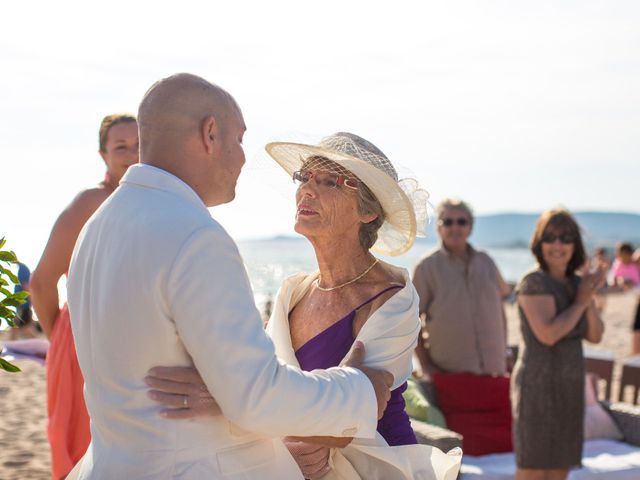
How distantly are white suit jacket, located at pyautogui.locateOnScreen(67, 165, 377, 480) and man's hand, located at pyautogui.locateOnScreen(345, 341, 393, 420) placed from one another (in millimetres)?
130

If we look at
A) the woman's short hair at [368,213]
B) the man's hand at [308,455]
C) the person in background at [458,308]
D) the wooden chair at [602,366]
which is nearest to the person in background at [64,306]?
the woman's short hair at [368,213]

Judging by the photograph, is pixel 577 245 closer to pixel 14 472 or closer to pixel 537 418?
pixel 537 418

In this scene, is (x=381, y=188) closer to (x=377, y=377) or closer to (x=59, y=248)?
(x=377, y=377)

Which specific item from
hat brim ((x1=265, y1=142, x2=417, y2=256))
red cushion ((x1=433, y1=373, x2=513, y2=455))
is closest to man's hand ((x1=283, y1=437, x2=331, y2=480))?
hat brim ((x1=265, y1=142, x2=417, y2=256))

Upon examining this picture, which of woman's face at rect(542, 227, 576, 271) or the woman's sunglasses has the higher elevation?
the woman's sunglasses

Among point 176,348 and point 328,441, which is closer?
point 176,348

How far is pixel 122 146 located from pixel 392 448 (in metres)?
1.83

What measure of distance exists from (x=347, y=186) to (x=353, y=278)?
0.30 meters

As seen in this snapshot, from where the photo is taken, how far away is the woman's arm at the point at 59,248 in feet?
11.8

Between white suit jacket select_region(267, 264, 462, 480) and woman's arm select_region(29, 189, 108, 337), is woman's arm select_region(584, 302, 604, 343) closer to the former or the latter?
white suit jacket select_region(267, 264, 462, 480)

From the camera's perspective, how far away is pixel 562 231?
472 cm

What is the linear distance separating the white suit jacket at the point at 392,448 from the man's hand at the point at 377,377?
43mm

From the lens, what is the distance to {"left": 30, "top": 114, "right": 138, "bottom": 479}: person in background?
3502 millimetres

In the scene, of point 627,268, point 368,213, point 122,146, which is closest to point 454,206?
point 122,146
